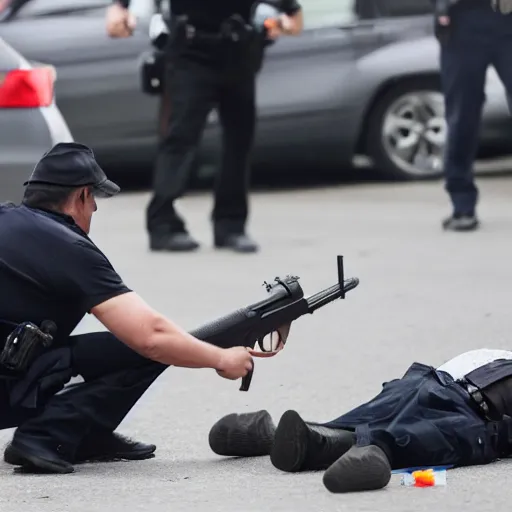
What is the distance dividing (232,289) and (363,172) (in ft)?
15.8

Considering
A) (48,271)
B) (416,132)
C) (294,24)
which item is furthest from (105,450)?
(416,132)

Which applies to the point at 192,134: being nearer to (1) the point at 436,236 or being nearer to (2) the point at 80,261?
(1) the point at 436,236

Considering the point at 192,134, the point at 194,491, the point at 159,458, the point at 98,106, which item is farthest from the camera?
the point at 98,106

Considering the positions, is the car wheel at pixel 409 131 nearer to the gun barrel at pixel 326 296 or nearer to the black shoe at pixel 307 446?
the gun barrel at pixel 326 296

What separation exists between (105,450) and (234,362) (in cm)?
49

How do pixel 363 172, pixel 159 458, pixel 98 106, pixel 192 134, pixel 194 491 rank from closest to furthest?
1. pixel 194 491
2. pixel 159 458
3. pixel 192 134
4. pixel 98 106
5. pixel 363 172

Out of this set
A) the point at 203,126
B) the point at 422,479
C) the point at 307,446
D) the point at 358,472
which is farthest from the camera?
the point at 203,126

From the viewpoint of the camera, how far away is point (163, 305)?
8.02m

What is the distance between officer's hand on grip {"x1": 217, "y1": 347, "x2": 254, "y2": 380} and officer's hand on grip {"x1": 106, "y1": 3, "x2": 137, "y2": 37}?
183 inches

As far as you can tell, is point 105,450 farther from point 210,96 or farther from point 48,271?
point 210,96

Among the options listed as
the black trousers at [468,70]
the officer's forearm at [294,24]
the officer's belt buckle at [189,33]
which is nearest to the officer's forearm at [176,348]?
the officer's belt buckle at [189,33]

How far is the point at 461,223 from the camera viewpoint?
10055 mm

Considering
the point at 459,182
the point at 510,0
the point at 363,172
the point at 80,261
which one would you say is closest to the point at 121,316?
the point at 80,261

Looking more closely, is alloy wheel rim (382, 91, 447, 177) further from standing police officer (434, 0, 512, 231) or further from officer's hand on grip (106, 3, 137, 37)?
officer's hand on grip (106, 3, 137, 37)
